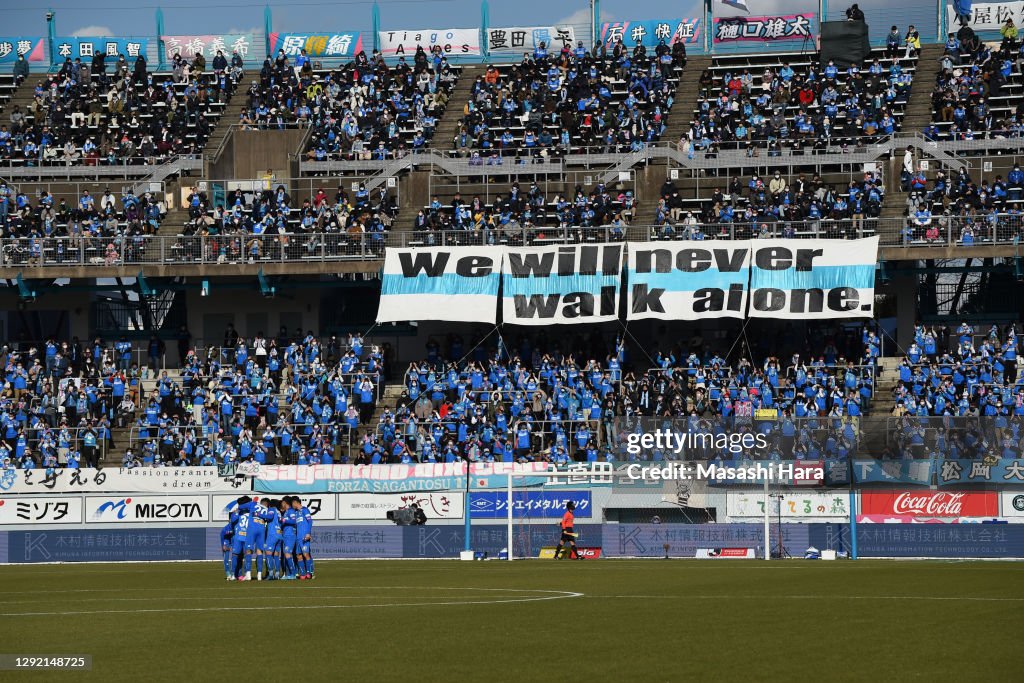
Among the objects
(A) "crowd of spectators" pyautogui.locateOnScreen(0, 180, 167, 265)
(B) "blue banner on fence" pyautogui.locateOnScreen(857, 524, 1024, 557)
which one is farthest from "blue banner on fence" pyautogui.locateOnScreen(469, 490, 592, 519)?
(A) "crowd of spectators" pyautogui.locateOnScreen(0, 180, 167, 265)

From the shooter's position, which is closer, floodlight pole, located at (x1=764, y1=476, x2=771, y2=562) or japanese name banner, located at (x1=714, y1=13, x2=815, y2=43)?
floodlight pole, located at (x1=764, y1=476, x2=771, y2=562)

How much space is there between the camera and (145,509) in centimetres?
4072

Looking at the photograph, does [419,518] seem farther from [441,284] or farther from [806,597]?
[806,597]

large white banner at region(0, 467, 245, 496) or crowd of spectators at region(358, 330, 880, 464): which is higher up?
crowd of spectators at region(358, 330, 880, 464)

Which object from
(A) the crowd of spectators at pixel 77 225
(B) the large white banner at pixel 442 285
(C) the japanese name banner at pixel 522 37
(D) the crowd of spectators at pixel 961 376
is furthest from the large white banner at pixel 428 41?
(D) the crowd of spectators at pixel 961 376

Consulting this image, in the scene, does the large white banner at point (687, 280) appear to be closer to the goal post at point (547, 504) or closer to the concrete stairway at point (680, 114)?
the concrete stairway at point (680, 114)

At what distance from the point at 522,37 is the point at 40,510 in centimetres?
3017

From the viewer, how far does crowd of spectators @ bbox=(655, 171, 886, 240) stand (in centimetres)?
4794

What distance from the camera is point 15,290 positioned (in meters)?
54.2

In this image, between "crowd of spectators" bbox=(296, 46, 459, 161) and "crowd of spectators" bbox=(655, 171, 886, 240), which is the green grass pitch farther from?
"crowd of spectators" bbox=(296, 46, 459, 161)

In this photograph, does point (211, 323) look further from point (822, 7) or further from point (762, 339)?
point (822, 7)

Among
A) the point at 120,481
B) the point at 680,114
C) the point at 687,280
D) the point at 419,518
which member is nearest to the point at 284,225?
the point at 120,481

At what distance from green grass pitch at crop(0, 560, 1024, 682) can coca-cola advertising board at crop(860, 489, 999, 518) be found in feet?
20.4

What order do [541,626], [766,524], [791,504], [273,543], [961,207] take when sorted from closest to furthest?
[541,626]
[273,543]
[766,524]
[791,504]
[961,207]
